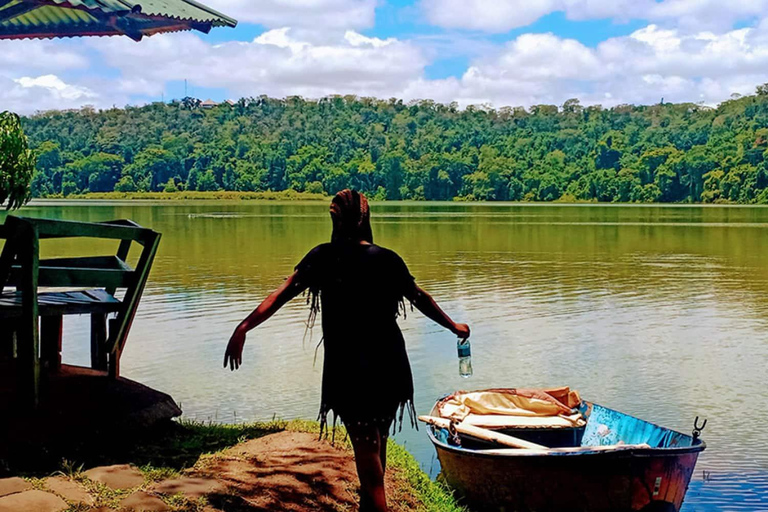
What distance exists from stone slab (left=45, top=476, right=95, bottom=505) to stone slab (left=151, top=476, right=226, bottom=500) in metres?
0.38

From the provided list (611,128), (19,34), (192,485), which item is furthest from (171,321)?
(611,128)

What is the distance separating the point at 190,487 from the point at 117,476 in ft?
1.45

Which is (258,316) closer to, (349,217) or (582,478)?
(349,217)

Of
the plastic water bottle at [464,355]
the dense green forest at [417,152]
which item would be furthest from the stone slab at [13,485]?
the dense green forest at [417,152]

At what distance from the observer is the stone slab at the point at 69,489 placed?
5324 millimetres

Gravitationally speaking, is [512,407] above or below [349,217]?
below

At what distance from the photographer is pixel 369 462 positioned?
5.06 m

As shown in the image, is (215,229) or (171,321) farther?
(215,229)

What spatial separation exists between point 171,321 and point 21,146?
1077 centimetres

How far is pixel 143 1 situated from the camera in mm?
6367

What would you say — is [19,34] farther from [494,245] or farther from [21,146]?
[494,245]

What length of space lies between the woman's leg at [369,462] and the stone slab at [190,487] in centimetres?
103

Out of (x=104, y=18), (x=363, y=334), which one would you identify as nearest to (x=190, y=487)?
(x=363, y=334)

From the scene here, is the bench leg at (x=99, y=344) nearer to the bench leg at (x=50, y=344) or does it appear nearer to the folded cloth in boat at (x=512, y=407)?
the bench leg at (x=50, y=344)
